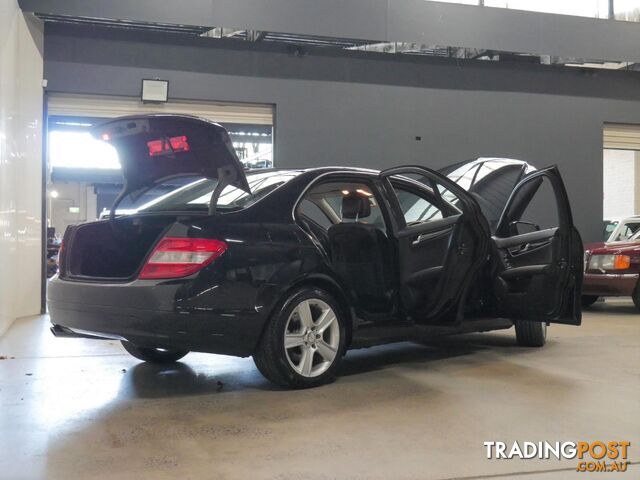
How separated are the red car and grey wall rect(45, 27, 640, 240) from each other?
172 cm

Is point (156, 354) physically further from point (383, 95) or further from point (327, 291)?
point (383, 95)

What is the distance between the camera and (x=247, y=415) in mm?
3582

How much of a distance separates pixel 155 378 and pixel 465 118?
7024 mm

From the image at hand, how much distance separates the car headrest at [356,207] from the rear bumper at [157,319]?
1335mm

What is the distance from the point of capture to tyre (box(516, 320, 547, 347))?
583 centimetres

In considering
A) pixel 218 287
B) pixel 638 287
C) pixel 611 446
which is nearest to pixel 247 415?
pixel 218 287

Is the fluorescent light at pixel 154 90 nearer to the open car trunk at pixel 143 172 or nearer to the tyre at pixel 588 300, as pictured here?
the open car trunk at pixel 143 172

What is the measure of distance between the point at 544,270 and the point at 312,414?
2.32 meters

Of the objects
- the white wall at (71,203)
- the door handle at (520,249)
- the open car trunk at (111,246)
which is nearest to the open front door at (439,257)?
the door handle at (520,249)

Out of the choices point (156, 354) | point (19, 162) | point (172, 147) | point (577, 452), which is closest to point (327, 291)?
point (172, 147)

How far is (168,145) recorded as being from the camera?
395cm

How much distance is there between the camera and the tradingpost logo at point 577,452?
2.89 meters

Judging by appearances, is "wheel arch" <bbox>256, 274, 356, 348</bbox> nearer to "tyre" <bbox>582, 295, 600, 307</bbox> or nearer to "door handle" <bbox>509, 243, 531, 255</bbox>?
"door handle" <bbox>509, 243, 531, 255</bbox>

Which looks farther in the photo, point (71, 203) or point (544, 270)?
point (71, 203)
